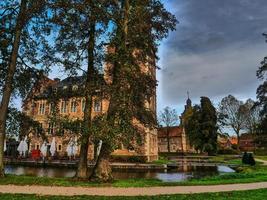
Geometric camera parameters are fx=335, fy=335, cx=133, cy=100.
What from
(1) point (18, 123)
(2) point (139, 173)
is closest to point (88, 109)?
(1) point (18, 123)

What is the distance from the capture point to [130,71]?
1644 cm

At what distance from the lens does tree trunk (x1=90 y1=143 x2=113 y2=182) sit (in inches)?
674

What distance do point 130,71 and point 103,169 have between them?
5.30 m

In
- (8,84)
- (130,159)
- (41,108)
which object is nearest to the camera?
(8,84)

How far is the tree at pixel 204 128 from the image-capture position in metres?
65.8

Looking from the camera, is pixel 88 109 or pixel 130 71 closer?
pixel 130 71

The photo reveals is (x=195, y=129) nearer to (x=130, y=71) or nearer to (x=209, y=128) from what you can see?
(x=209, y=128)

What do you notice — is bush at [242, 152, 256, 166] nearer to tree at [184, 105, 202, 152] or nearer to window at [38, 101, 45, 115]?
tree at [184, 105, 202, 152]

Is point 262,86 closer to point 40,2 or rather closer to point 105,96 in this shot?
point 105,96

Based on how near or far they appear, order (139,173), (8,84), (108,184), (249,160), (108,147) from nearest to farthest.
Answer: (108,184)
(108,147)
(8,84)
(139,173)
(249,160)

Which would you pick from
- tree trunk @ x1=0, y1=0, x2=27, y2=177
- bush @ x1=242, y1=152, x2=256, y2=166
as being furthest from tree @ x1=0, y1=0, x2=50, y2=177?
bush @ x1=242, y1=152, x2=256, y2=166

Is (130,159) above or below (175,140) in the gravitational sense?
below

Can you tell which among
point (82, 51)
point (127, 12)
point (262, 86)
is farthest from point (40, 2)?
point (262, 86)

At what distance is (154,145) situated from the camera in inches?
2199
